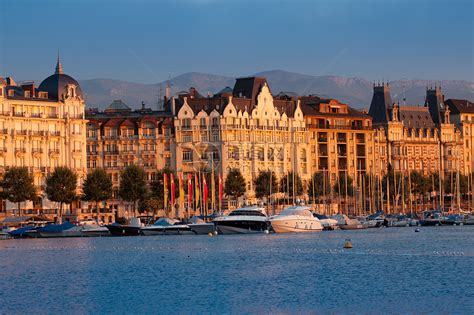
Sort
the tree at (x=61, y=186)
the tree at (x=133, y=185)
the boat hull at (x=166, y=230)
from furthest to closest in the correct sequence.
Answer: the tree at (x=133, y=185) < the tree at (x=61, y=186) < the boat hull at (x=166, y=230)

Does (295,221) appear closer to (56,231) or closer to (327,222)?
(327,222)

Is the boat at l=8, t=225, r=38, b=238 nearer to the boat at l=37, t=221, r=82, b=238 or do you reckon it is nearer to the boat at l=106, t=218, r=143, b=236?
the boat at l=37, t=221, r=82, b=238

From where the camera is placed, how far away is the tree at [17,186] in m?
172

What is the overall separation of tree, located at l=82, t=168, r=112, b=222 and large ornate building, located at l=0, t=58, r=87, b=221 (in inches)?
308

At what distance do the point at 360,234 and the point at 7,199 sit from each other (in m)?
46.7

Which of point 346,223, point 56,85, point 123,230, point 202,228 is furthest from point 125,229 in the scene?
point 56,85

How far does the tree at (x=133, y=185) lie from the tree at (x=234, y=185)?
1479 centimetres

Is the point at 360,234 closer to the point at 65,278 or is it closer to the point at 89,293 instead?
the point at 65,278

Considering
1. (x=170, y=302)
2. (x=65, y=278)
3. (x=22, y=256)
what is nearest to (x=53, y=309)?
(x=170, y=302)

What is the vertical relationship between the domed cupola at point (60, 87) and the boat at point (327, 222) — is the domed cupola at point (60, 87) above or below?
above

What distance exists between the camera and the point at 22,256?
11625 cm

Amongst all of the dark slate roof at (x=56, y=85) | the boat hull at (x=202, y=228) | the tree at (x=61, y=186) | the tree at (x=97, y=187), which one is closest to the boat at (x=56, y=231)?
the boat hull at (x=202, y=228)

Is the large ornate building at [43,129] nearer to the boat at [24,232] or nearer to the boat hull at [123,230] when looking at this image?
the boat at [24,232]

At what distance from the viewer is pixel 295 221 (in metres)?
149
